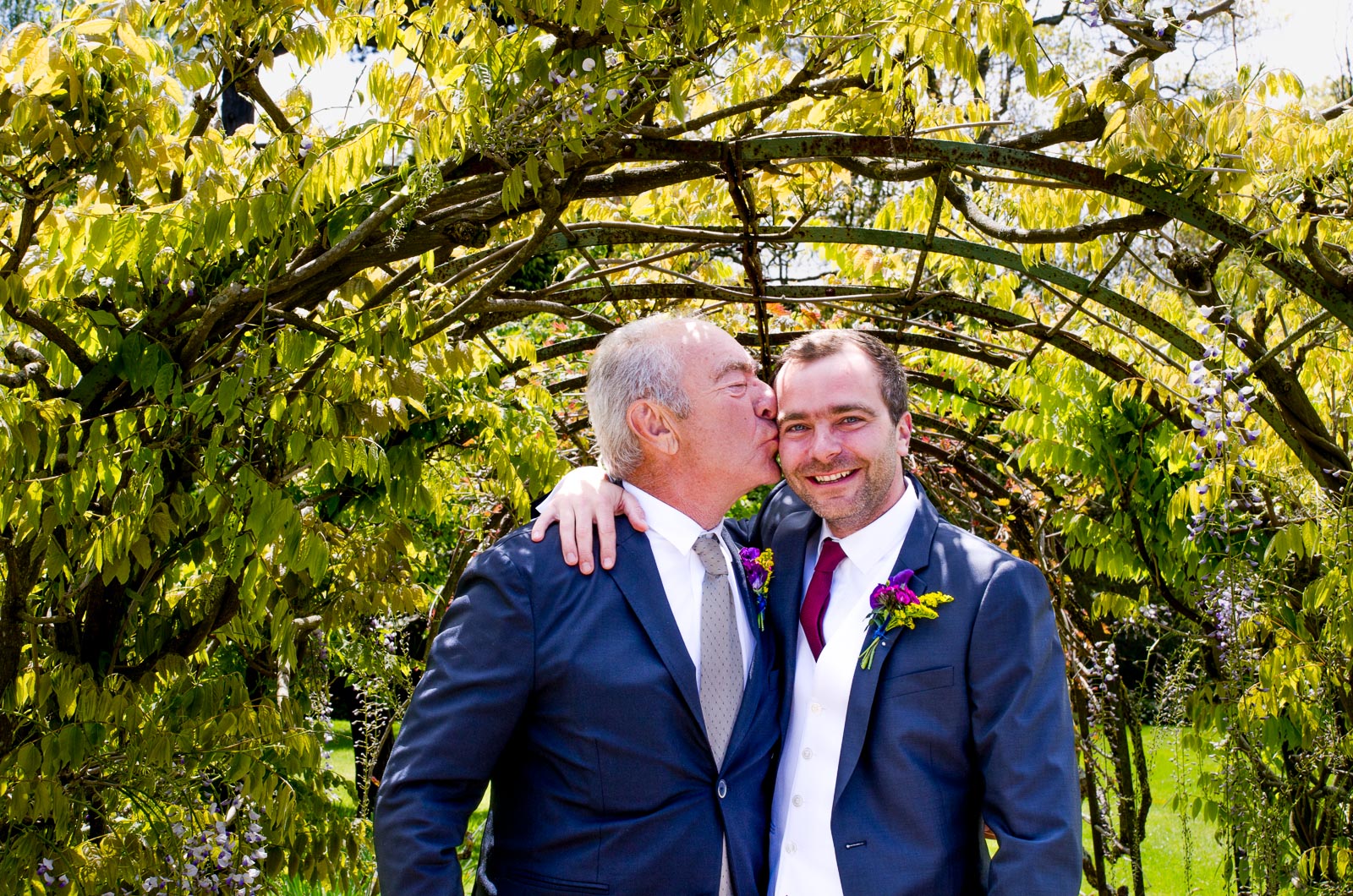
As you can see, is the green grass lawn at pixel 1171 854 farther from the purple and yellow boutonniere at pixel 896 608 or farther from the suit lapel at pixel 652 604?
the suit lapel at pixel 652 604

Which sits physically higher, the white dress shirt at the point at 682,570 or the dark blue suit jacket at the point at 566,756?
the white dress shirt at the point at 682,570

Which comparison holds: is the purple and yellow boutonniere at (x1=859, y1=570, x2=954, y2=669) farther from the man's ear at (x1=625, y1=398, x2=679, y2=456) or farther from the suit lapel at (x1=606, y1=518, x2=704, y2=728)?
the man's ear at (x1=625, y1=398, x2=679, y2=456)

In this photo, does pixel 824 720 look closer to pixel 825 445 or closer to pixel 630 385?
pixel 825 445

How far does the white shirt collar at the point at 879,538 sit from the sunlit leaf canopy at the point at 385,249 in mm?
972

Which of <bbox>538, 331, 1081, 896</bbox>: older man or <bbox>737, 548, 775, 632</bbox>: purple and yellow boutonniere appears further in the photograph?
<bbox>737, 548, 775, 632</bbox>: purple and yellow boutonniere

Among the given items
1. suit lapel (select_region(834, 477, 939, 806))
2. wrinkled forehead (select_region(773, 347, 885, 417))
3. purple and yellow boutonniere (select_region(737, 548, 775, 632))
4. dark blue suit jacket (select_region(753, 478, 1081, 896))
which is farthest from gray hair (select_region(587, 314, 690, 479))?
dark blue suit jacket (select_region(753, 478, 1081, 896))

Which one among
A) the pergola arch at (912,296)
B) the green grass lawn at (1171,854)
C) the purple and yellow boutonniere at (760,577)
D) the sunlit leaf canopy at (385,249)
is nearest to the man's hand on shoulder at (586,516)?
the purple and yellow boutonniere at (760,577)

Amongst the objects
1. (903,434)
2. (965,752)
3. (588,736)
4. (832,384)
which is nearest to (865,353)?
(832,384)

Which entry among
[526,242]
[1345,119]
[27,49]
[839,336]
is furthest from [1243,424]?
[27,49]

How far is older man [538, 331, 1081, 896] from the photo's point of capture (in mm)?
2129

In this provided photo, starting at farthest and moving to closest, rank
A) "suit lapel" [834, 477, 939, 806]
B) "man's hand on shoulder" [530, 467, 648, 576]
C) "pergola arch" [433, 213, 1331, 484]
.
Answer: "pergola arch" [433, 213, 1331, 484], "man's hand on shoulder" [530, 467, 648, 576], "suit lapel" [834, 477, 939, 806]

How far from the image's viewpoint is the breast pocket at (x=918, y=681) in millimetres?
2240

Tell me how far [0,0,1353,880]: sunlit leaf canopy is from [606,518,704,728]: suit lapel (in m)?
0.88

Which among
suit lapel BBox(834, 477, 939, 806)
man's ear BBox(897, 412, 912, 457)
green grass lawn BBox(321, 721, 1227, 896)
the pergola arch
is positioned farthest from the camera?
green grass lawn BBox(321, 721, 1227, 896)
